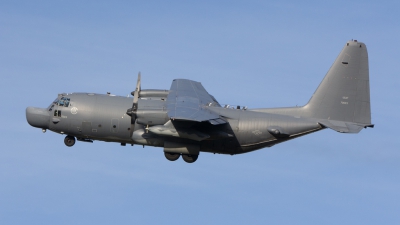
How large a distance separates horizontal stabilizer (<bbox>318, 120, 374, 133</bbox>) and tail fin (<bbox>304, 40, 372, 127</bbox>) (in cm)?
15

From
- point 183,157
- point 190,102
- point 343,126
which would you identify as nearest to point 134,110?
point 190,102

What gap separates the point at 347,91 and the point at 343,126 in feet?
5.30

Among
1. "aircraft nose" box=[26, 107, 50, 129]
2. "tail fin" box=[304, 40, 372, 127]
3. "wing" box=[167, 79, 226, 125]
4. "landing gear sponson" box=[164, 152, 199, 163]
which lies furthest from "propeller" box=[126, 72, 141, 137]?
"tail fin" box=[304, 40, 372, 127]

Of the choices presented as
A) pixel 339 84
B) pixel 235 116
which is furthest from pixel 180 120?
pixel 339 84

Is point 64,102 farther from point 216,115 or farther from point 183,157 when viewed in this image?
point 216,115

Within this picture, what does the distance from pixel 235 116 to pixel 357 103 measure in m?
5.35

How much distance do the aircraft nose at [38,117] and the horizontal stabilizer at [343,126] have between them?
465 inches

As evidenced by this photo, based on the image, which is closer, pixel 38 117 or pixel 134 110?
pixel 134 110

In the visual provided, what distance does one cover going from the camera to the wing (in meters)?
25.3

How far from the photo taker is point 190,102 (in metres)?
27.5

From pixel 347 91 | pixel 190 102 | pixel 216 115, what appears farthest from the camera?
pixel 347 91

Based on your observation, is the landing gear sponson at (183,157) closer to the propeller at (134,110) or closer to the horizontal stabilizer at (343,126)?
the propeller at (134,110)

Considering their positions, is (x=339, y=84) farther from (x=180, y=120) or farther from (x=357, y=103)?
(x=180, y=120)

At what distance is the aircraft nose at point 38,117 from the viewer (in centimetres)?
2853
